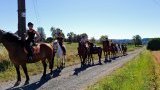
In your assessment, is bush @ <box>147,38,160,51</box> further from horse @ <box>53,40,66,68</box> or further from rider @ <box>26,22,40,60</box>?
rider @ <box>26,22,40,60</box>

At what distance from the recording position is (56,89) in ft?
50.7

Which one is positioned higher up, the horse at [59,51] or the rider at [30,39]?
the rider at [30,39]

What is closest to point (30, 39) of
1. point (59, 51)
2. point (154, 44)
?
point (59, 51)

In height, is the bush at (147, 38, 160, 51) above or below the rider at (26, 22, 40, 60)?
below

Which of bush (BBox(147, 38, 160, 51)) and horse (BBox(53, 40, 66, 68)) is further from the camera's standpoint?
bush (BBox(147, 38, 160, 51))

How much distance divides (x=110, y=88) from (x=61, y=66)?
12.9 m

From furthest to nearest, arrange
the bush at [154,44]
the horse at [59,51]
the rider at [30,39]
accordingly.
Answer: the bush at [154,44], the horse at [59,51], the rider at [30,39]

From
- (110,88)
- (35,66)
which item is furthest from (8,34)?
(35,66)

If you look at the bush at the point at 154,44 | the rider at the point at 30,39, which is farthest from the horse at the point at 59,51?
the bush at the point at 154,44

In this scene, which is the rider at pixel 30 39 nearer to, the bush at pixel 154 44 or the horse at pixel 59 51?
the horse at pixel 59 51

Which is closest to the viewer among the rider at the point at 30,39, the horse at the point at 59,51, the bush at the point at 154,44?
the rider at the point at 30,39

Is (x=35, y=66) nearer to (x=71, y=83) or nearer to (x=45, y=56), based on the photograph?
(x=45, y=56)

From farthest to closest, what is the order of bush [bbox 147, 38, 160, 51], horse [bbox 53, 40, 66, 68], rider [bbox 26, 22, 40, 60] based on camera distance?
1. bush [bbox 147, 38, 160, 51]
2. horse [bbox 53, 40, 66, 68]
3. rider [bbox 26, 22, 40, 60]

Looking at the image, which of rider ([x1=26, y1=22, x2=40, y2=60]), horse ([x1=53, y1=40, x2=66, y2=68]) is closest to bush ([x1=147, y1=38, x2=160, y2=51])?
horse ([x1=53, y1=40, x2=66, y2=68])
